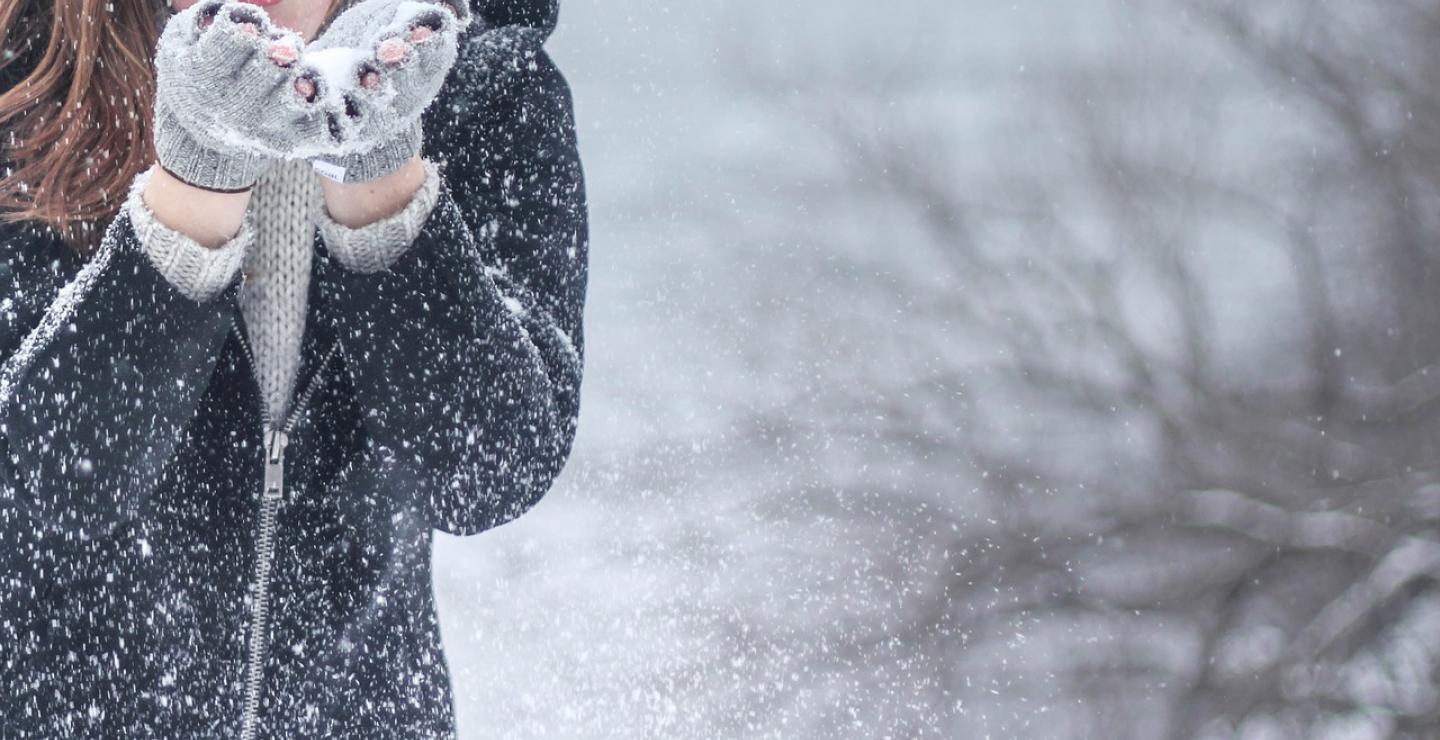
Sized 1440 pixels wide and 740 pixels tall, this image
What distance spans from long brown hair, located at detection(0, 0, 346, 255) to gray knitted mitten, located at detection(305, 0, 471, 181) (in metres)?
0.14

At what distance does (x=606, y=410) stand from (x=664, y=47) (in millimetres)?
3188

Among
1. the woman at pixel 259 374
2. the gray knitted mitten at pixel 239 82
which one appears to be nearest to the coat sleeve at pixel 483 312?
the woman at pixel 259 374

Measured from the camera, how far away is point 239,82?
0.56 meters

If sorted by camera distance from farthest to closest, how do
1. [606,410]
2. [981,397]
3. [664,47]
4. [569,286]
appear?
[664,47], [606,410], [981,397], [569,286]

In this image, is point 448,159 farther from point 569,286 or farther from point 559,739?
point 559,739

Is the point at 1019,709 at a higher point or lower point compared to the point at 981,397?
lower

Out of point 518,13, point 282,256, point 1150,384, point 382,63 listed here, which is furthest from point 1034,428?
point 382,63

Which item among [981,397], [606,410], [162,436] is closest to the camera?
[162,436]

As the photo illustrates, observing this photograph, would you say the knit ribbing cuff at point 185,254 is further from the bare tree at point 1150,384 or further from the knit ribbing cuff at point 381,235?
the bare tree at point 1150,384

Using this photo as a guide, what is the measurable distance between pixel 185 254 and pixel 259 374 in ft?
0.33

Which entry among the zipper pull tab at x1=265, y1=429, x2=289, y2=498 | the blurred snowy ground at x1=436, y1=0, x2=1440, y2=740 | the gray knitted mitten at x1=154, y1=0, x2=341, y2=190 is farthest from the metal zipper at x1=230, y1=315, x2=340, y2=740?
the blurred snowy ground at x1=436, y1=0, x2=1440, y2=740

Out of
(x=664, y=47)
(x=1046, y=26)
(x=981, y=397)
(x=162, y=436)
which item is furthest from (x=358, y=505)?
(x=664, y=47)

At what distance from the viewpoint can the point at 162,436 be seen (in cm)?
64

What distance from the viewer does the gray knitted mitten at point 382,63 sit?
0.57 metres
